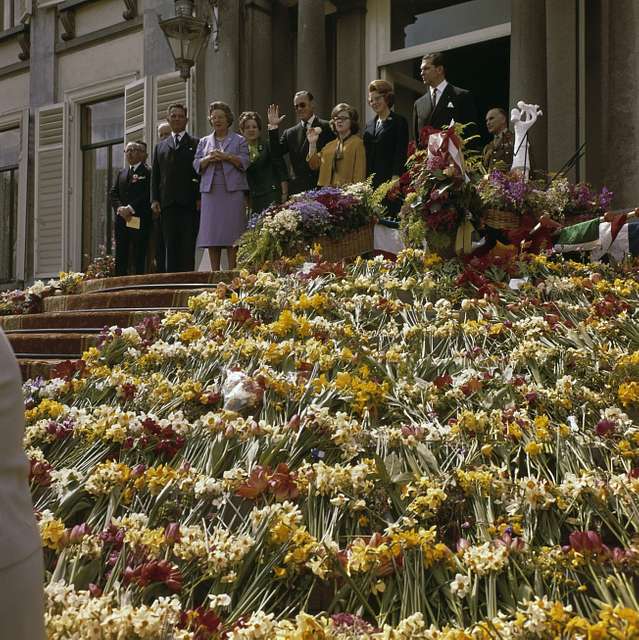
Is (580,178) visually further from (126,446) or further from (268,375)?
(126,446)

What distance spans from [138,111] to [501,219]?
7.79m

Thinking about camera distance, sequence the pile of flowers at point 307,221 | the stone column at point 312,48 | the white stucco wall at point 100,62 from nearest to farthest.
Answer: the pile of flowers at point 307,221 → the stone column at point 312,48 → the white stucco wall at point 100,62

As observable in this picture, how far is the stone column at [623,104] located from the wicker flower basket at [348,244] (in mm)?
3304

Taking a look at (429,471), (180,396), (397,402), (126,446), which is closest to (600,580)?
(429,471)

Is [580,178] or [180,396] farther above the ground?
[580,178]

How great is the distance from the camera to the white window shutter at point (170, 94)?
475 inches

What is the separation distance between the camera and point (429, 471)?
10.3ft

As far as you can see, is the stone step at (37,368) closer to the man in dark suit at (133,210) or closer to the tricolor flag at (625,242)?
the tricolor flag at (625,242)

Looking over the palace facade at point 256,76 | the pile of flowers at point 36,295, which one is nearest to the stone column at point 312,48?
the palace facade at point 256,76

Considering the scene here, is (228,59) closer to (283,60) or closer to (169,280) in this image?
(283,60)

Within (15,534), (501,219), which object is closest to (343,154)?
(501,219)

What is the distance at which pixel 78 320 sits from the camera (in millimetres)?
6645

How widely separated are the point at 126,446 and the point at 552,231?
398cm

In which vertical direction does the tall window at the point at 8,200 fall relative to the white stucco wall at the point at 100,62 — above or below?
below
